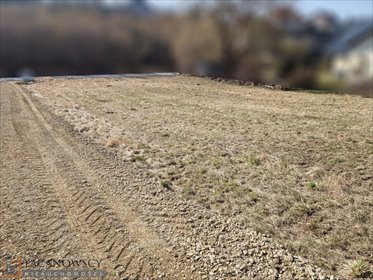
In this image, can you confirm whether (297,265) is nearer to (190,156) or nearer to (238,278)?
(238,278)

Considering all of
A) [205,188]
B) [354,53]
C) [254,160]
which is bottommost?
[205,188]

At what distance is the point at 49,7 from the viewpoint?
313 cm

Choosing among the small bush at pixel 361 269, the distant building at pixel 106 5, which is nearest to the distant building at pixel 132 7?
the distant building at pixel 106 5

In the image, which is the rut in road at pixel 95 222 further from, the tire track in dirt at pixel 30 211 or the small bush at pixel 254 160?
the small bush at pixel 254 160

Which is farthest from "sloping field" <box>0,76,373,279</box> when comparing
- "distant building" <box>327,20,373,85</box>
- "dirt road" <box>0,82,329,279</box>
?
"distant building" <box>327,20,373,85</box>

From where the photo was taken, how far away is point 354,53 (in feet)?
4.83

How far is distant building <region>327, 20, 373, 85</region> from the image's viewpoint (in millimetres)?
1443

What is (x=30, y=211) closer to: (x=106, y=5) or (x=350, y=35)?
(x=106, y=5)

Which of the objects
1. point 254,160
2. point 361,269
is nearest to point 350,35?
point 361,269

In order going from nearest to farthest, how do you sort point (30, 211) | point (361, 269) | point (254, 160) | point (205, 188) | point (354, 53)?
point (354, 53), point (361, 269), point (30, 211), point (205, 188), point (254, 160)

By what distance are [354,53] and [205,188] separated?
6.88ft

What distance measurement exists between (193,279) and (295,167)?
2082mm

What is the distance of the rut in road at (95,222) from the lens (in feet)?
7.18

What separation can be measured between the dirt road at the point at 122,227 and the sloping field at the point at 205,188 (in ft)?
0.03
